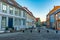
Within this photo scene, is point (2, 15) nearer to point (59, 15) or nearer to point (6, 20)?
point (6, 20)

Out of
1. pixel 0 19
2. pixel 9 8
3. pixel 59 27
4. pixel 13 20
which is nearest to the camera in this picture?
pixel 0 19

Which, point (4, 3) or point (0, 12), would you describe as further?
point (4, 3)

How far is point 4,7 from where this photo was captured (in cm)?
3091

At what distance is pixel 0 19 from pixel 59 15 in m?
29.2

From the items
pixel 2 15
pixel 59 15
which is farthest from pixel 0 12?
pixel 59 15

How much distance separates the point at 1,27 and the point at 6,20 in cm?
294

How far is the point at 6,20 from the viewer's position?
31.6 meters

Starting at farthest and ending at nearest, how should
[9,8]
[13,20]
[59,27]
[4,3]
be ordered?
1. [59,27]
2. [13,20]
3. [9,8]
4. [4,3]

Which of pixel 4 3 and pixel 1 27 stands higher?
pixel 4 3

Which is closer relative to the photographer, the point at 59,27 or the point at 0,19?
the point at 0,19

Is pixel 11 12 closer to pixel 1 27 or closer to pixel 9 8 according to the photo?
pixel 9 8

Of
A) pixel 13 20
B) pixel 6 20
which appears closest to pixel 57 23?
pixel 13 20

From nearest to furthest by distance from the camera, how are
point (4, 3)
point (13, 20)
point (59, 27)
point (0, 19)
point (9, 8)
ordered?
point (0, 19) → point (4, 3) → point (9, 8) → point (13, 20) → point (59, 27)

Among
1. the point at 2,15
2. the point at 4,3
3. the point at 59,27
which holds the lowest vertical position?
the point at 59,27
